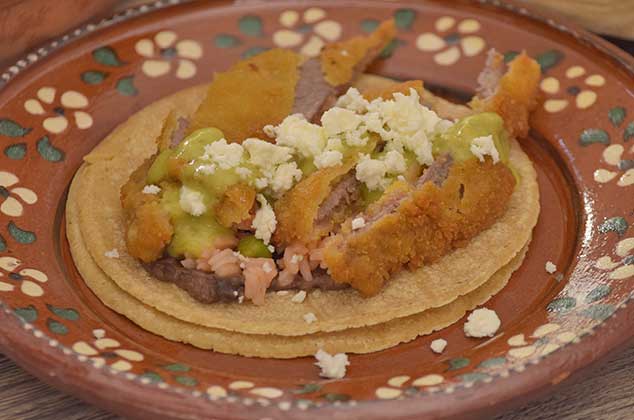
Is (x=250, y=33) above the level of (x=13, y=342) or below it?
above

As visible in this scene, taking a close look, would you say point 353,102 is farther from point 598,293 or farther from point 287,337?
point 598,293

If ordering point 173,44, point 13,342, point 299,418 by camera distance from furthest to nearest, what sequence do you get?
point 173,44, point 13,342, point 299,418

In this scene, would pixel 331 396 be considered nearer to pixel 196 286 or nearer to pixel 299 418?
pixel 299 418

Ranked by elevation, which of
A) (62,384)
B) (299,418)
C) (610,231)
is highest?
(610,231)

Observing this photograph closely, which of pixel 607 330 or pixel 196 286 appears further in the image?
pixel 196 286

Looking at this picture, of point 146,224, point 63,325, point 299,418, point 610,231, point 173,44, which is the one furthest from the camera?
point 173,44

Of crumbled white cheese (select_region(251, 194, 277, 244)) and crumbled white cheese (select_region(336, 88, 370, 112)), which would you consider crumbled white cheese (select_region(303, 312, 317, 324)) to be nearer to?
crumbled white cheese (select_region(251, 194, 277, 244))

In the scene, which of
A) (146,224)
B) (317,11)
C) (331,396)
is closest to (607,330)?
(331,396)
